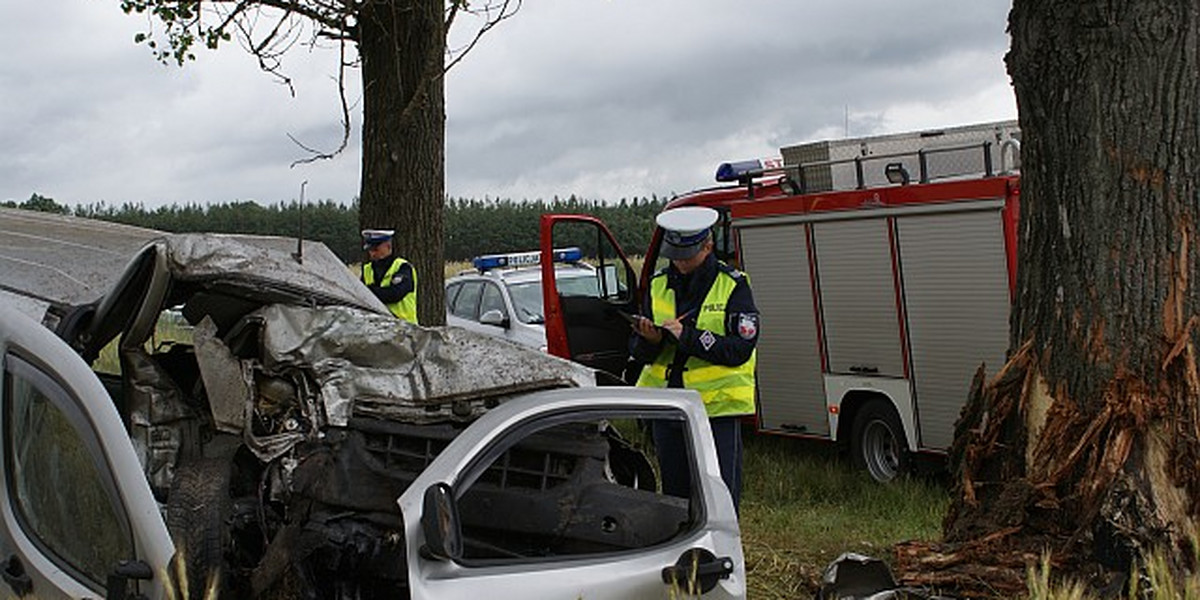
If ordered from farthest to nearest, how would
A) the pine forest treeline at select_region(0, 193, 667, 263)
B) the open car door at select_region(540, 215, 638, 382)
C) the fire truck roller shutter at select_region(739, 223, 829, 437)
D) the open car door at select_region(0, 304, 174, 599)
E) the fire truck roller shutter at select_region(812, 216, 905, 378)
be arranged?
the pine forest treeline at select_region(0, 193, 667, 263) → the fire truck roller shutter at select_region(739, 223, 829, 437) → the open car door at select_region(540, 215, 638, 382) → the fire truck roller shutter at select_region(812, 216, 905, 378) → the open car door at select_region(0, 304, 174, 599)

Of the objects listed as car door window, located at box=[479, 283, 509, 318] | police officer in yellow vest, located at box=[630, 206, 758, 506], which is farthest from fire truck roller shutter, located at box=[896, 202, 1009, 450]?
car door window, located at box=[479, 283, 509, 318]

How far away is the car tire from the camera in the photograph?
4.70m

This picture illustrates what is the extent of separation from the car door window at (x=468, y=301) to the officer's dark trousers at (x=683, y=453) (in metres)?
8.97

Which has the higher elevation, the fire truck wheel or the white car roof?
the white car roof

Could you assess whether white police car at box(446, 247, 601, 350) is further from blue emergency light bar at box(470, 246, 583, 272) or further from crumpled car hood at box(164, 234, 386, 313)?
crumpled car hood at box(164, 234, 386, 313)

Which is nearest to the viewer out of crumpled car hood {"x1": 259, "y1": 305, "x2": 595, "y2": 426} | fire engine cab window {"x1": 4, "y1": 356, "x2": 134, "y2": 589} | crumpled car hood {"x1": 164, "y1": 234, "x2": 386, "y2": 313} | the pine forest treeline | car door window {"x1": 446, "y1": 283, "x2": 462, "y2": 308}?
fire engine cab window {"x1": 4, "y1": 356, "x2": 134, "y2": 589}

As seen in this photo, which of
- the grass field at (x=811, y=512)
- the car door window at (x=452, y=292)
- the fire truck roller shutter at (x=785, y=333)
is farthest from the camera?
the car door window at (x=452, y=292)

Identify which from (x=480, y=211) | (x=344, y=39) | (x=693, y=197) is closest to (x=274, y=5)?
(x=344, y=39)

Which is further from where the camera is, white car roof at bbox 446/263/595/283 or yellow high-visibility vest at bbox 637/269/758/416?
white car roof at bbox 446/263/595/283

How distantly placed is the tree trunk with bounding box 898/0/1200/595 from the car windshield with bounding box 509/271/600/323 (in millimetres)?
7791

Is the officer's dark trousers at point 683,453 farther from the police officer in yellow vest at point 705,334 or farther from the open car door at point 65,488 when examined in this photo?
the open car door at point 65,488

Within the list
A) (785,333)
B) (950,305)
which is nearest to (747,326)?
(950,305)

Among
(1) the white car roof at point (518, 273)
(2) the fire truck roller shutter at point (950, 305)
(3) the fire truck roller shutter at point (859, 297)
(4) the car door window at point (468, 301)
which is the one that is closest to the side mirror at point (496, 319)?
(1) the white car roof at point (518, 273)

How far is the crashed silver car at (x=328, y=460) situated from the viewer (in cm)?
435
